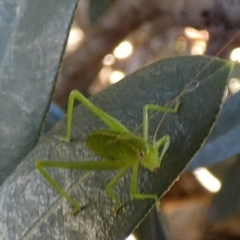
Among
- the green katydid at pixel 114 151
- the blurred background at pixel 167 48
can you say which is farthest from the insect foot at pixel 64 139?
the blurred background at pixel 167 48

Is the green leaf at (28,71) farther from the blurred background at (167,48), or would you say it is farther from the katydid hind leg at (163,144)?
the blurred background at (167,48)

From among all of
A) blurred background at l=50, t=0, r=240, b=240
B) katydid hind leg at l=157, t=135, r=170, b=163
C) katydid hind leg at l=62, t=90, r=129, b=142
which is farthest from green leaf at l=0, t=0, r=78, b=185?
blurred background at l=50, t=0, r=240, b=240

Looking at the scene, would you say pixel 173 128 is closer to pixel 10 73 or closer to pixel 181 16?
pixel 10 73

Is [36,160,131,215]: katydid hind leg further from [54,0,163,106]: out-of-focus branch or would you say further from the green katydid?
[54,0,163,106]: out-of-focus branch

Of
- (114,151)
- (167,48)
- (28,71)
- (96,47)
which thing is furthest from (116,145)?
(167,48)

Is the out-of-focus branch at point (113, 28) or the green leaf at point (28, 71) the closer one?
the green leaf at point (28, 71)

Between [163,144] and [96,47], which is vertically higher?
[96,47]

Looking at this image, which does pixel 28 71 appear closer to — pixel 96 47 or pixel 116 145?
pixel 116 145
